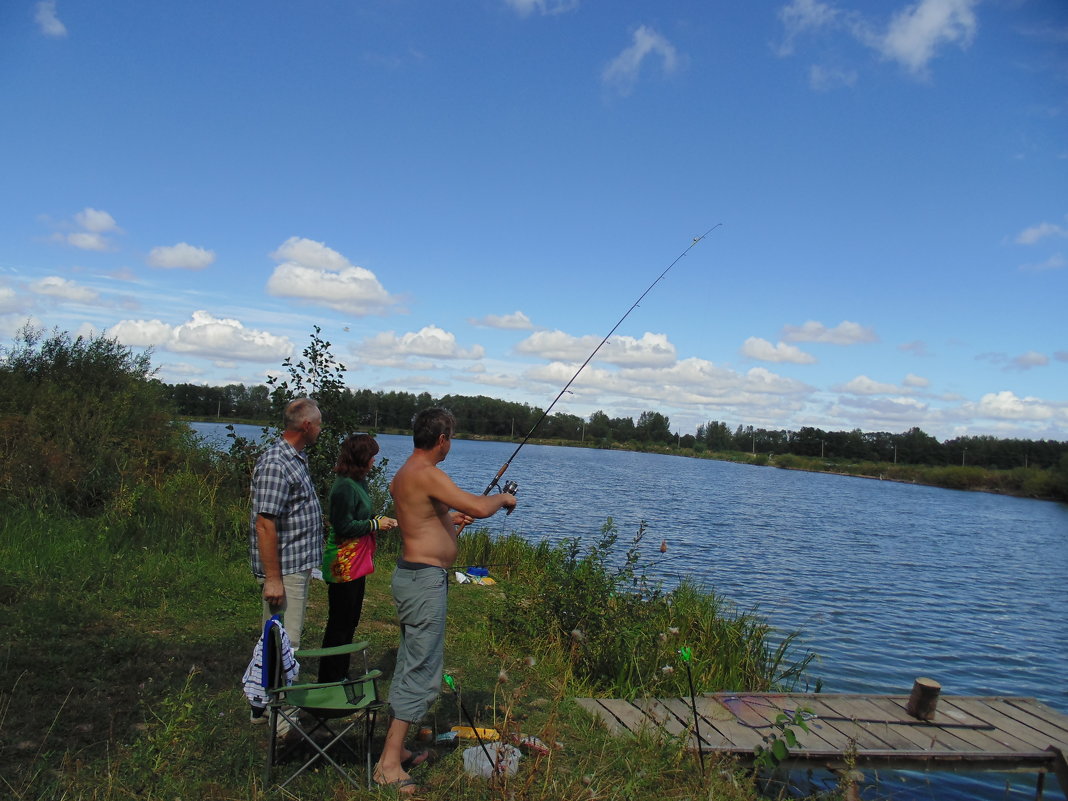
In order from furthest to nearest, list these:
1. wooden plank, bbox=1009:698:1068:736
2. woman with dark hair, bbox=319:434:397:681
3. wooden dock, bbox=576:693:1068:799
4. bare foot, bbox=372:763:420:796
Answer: wooden plank, bbox=1009:698:1068:736
wooden dock, bbox=576:693:1068:799
woman with dark hair, bbox=319:434:397:681
bare foot, bbox=372:763:420:796

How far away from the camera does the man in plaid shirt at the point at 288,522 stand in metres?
3.99

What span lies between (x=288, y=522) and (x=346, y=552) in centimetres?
61

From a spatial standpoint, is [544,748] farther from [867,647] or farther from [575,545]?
[867,647]

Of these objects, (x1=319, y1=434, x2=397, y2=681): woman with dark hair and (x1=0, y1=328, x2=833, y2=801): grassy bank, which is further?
(x1=319, y1=434, x2=397, y2=681): woman with dark hair

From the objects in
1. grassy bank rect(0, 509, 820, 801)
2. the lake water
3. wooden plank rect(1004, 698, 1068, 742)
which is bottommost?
the lake water

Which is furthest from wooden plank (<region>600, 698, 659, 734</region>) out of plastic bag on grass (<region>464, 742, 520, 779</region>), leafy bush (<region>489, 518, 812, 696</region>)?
plastic bag on grass (<region>464, 742, 520, 779</region>)

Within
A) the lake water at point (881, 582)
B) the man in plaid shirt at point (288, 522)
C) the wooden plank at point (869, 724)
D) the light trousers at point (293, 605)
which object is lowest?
the lake water at point (881, 582)

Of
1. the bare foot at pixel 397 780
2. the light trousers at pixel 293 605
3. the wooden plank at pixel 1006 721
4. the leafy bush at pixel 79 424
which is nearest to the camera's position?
the bare foot at pixel 397 780

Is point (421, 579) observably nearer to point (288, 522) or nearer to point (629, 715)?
point (288, 522)

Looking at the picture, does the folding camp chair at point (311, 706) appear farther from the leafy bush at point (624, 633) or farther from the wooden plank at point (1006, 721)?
the wooden plank at point (1006, 721)

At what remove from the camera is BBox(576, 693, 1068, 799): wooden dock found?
530 centimetres

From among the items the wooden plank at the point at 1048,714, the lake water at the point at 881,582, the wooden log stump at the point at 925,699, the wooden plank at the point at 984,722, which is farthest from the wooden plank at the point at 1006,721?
the wooden log stump at the point at 925,699

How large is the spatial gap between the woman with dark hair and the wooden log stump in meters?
4.86

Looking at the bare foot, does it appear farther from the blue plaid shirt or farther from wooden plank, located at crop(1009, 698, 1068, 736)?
wooden plank, located at crop(1009, 698, 1068, 736)
